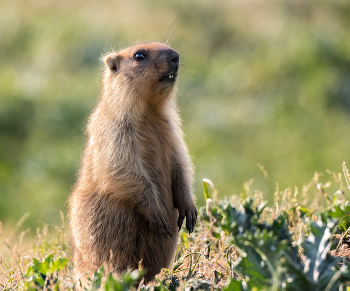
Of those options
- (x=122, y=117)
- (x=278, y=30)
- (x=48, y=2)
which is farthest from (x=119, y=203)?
(x=48, y=2)

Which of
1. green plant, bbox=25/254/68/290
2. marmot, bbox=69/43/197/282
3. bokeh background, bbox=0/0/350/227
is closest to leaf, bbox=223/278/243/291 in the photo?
green plant, bbox=25/254/68/290

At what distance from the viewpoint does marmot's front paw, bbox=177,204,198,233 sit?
14.7ft

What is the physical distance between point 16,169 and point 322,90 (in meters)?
6.70

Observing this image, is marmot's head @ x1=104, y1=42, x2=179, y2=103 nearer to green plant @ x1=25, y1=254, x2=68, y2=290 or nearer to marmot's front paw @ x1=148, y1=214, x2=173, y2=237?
marmot's front paw @ x1=148, y1=214, x2=173, y2=237

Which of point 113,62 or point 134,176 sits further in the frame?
point 113,62

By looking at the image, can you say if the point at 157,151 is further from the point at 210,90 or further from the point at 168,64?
the point at 210,90

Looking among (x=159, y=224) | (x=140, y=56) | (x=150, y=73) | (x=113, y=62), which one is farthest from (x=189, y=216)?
(x=113, y=62)

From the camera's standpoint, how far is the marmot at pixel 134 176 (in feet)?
13.7

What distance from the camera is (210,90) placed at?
11.7 m

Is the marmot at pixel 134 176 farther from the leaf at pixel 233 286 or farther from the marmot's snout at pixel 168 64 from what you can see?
the leaf at pixel 233 286

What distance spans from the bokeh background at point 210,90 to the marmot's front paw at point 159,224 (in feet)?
15.0

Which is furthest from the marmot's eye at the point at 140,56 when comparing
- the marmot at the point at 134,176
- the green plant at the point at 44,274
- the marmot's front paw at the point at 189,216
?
the green plant at the point at 44,274

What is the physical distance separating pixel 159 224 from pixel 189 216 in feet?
1.39

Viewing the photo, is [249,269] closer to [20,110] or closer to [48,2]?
[20,110]
